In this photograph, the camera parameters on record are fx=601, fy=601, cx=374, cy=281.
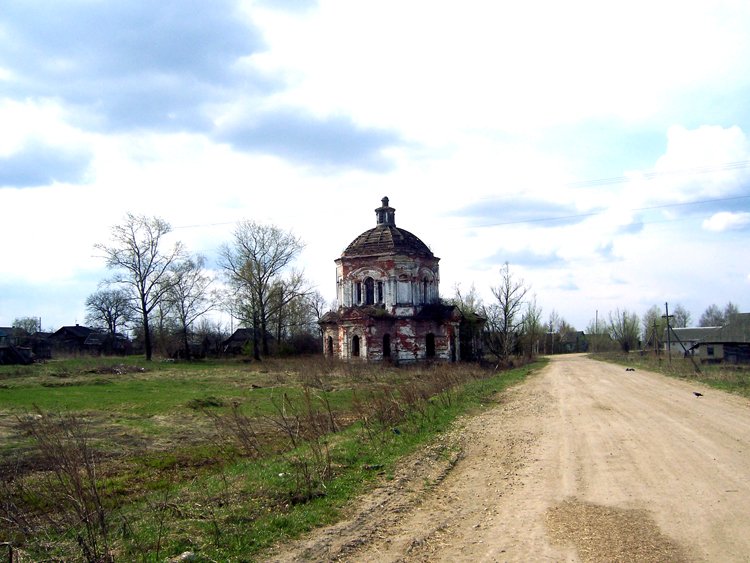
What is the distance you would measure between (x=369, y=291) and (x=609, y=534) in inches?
1414

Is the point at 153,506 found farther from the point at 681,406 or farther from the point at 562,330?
the point at 562,330

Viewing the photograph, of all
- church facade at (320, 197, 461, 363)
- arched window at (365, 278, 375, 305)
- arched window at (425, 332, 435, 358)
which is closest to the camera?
church facade at (320, 197, 461, 363)

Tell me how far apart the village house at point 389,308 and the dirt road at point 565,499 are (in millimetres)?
26463

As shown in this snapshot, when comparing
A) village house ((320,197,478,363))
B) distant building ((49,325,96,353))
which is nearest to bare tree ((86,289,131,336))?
distant building ((49,325,96,353))

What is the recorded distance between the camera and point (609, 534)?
625cm

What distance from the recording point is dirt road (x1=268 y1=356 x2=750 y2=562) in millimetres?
5965

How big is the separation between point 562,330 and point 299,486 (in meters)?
100

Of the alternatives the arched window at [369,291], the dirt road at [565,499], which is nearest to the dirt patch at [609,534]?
the dirt road at [565,499]

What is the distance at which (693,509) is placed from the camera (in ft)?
22.8

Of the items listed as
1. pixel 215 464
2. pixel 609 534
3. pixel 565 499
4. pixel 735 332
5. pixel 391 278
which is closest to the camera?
pixel 609 534

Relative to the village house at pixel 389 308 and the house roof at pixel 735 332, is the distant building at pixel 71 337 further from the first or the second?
the house roof at pixel 735 332

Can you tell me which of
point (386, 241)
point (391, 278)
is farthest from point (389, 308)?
point (386, 241)

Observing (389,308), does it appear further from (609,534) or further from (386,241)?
(609,534)

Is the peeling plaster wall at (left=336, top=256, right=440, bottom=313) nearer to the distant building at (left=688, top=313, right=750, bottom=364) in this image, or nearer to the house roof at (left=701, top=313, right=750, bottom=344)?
the distant building at (left=688, top=313, right=750, bottom=364)
